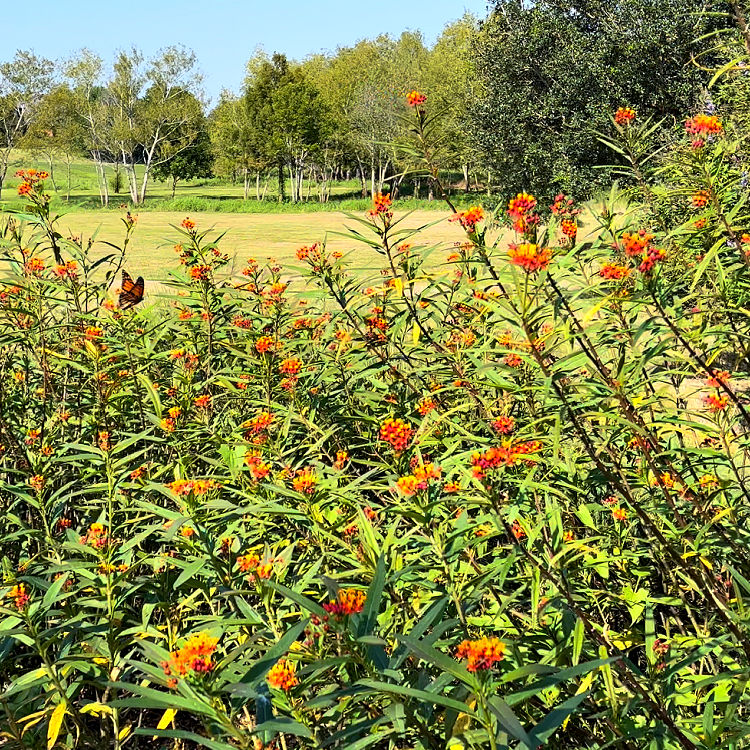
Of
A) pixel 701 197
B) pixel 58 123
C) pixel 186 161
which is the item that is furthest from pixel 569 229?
pixel 186 161

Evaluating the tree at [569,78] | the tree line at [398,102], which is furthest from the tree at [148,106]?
the tree at [569,78]

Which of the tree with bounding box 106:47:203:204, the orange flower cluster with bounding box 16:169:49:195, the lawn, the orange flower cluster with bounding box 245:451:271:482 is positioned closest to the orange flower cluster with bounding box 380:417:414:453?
the orange flower cluster with bounding box 245:451:271:482

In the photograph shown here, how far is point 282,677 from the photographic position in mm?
1016

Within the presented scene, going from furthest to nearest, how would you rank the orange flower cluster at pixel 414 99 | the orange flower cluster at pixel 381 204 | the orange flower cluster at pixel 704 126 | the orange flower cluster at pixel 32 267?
the orange flower cluster at pixel 32 267
the orange flower cluster at pixel 381 204
the orange flower cluster at pixel 414 99
the orange flower cluster at pixel 704 126

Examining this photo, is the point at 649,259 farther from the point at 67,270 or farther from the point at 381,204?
the point at 67,270

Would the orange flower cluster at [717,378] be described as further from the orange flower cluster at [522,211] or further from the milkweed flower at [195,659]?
the milkweed flower at [195,659]

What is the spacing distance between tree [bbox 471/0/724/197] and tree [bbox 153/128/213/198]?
32581mm

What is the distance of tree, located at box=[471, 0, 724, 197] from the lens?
15.5m

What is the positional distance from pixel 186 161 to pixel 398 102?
1969 cm

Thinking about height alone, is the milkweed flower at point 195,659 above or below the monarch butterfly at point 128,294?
below

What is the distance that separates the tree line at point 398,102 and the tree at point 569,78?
4cm

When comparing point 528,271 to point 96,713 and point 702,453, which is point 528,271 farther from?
point 96,713

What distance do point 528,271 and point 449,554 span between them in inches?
20.4

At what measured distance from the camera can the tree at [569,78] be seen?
50.9 ft
